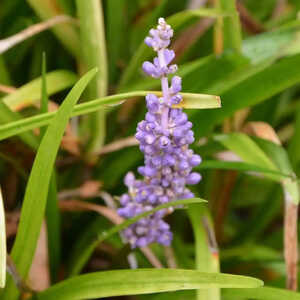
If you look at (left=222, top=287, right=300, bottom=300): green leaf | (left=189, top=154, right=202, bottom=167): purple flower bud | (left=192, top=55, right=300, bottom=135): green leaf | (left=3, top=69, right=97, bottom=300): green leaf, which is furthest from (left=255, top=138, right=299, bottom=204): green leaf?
(left=3, top=69, right=97, bottom=300): green leaf

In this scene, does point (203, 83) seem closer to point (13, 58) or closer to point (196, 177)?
point (196, 177)

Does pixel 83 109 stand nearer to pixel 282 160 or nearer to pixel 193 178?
pixel 193 178

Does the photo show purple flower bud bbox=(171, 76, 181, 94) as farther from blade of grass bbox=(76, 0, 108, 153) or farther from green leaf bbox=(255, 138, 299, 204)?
blade of grass bbox=(76, 0, 108, 153)

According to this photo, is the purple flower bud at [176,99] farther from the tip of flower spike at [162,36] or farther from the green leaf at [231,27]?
the green leaf at [231,27]

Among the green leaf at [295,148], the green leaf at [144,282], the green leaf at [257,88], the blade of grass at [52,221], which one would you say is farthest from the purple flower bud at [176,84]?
the green leaf at [295,148]

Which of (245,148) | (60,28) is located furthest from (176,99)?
(60,28)
